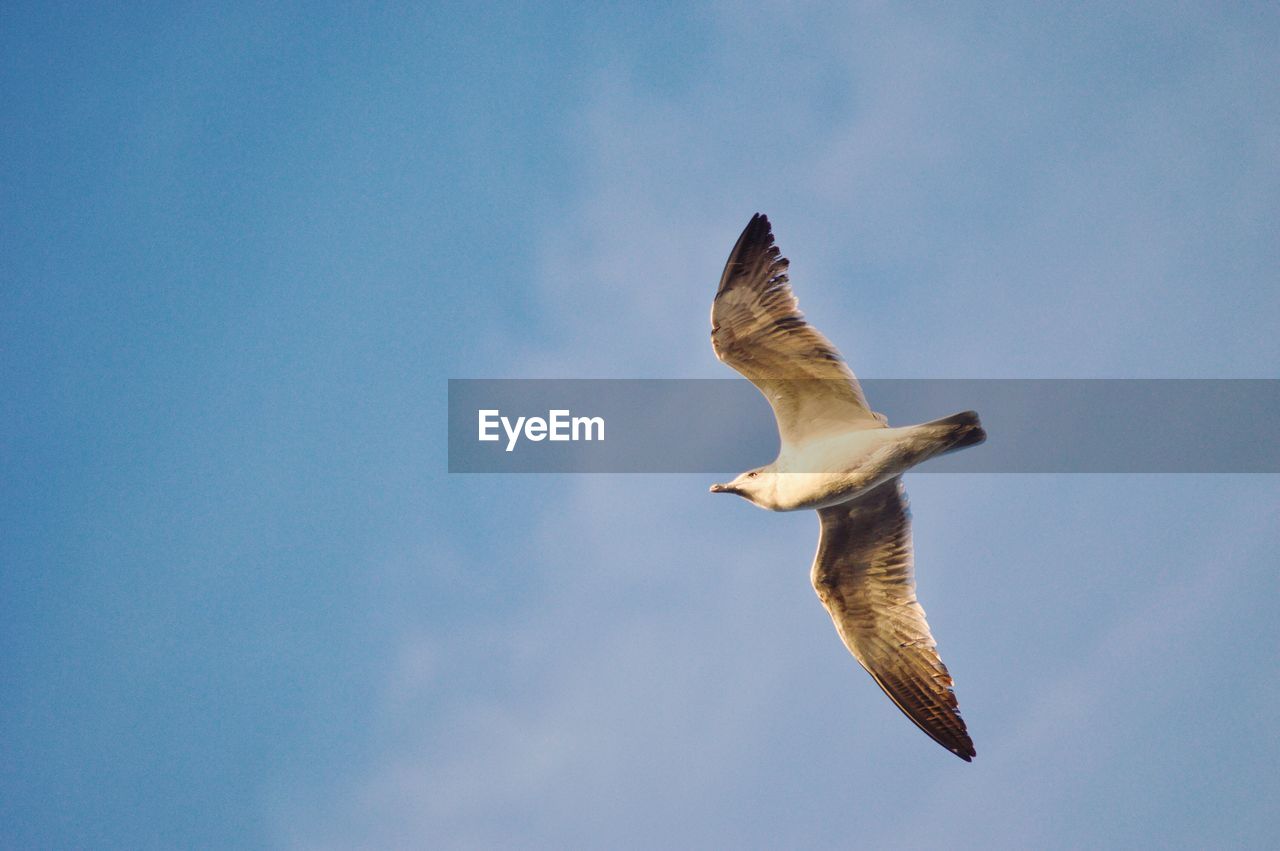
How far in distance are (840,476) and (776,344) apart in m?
2.21

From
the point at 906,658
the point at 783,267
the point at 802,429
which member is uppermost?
the point at 783,267

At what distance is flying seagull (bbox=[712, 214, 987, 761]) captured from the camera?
1861cm

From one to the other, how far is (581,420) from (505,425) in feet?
6.62

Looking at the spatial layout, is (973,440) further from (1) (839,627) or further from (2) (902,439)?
(1) (839,627)

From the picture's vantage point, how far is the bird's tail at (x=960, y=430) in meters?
17.3

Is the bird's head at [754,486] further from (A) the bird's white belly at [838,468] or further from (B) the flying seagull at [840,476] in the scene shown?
(A) the bird's white belly at [838,468]

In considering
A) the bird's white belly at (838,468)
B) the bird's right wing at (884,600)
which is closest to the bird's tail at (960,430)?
the bird's white belly at (838,468)

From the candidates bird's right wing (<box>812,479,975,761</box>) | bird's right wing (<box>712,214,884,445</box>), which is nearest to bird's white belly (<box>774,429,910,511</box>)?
bird's right wing (<box>712,214,884,445</box>)

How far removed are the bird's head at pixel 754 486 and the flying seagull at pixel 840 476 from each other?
0.02 metres

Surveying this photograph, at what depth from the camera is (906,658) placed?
20.0m

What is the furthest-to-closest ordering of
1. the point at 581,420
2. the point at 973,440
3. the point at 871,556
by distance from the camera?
1. the point at 581,420
2. the point at 871,556
3. the point at 973,440

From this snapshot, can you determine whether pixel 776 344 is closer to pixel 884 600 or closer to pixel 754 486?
pixel 754 486

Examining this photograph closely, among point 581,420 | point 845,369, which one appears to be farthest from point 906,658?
point 581,420

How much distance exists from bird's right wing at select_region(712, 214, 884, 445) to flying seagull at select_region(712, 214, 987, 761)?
0.02 metres
